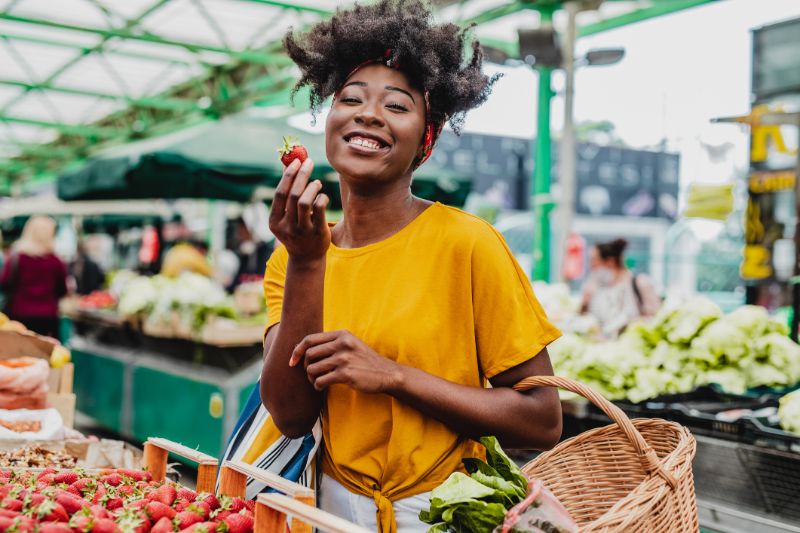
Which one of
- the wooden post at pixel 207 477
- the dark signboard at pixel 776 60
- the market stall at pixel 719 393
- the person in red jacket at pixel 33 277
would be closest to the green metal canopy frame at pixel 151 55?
the dark signboard at pixel 776 60

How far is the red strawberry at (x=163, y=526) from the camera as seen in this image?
1640mm

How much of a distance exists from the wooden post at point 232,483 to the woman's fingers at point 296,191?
67 cm

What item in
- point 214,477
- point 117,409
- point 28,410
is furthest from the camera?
point 117,409

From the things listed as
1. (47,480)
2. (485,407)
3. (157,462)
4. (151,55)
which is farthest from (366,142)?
(151,55)

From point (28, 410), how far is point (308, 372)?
7.12 ft

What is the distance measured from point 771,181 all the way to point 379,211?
5.58 meters

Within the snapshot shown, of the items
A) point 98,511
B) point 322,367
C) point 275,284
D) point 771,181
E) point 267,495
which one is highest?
point 771,181

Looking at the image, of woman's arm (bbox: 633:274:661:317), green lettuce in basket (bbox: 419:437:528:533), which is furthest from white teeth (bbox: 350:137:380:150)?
woman's arm (bbox: 633:274:661:317)

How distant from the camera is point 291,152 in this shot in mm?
1691

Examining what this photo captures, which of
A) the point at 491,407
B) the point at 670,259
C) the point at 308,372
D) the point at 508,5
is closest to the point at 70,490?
the point at 308,372

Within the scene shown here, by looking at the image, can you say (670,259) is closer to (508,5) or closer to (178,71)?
(508,5)

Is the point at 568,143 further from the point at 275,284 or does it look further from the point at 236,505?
the point at 236,505

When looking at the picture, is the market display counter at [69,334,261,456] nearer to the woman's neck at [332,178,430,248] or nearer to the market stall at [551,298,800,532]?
the market stall at [551,298,800,532]

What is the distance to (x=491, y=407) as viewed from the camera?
5.62 feet
